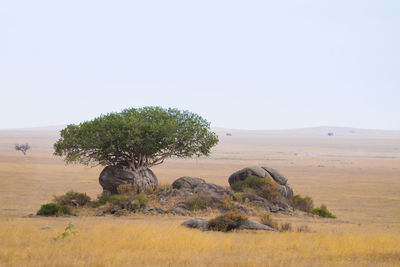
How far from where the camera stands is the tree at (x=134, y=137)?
31391 mm

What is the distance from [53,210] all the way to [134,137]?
654 centimetres

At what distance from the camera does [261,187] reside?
32.8 meters

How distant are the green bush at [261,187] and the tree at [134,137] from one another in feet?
11.0

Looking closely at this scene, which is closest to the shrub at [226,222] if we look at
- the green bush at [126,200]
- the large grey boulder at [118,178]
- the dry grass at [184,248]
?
the dry grass at [184,248]

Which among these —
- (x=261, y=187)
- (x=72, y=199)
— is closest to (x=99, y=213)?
(x=72, y=199)

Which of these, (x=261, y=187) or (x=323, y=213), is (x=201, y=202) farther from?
(x=323, y=213)

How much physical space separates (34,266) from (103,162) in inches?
799

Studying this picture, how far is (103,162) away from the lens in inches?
1314

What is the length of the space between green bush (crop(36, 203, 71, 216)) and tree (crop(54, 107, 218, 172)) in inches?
167

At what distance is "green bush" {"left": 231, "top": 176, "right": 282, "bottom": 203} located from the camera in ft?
106

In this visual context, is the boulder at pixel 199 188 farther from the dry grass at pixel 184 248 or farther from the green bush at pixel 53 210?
the dry grass at pixel 184 248

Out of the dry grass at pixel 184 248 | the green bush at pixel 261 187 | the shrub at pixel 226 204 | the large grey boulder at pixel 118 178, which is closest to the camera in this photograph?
the dry grass at pixel 184 248

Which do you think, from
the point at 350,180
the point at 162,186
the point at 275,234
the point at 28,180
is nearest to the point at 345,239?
the point at 275,234

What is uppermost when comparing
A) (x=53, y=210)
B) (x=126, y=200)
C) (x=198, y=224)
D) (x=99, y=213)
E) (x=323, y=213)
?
(x=126, y=200)
